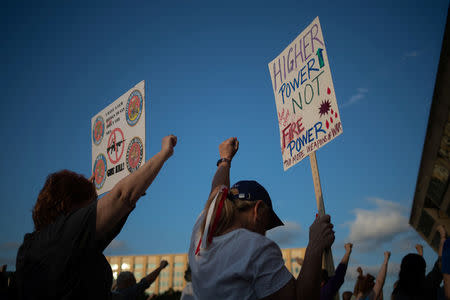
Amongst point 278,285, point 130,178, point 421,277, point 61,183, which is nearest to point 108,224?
point 130,178

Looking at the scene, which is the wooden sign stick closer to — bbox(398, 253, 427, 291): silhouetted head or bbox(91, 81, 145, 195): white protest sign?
bbox(398, 253, 427, 291): silhouetted head

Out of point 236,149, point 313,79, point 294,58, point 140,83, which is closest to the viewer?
point 236,149

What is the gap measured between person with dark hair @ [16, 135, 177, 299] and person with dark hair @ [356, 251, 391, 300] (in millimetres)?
3810

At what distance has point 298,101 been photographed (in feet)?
12.8

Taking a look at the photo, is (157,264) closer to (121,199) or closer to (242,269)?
(121,199)

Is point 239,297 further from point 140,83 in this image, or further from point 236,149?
point 140,83

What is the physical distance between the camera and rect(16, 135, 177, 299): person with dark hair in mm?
1891

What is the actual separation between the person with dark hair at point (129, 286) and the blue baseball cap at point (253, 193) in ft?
7.92

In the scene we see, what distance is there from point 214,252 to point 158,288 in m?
73.7

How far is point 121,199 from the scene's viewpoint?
1.96 metres

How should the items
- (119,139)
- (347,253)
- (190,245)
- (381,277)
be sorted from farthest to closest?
1. (381,277)
2. (119,139)
3. (347,253)
4. (190,245)

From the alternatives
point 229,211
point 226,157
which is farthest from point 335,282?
point 229,211

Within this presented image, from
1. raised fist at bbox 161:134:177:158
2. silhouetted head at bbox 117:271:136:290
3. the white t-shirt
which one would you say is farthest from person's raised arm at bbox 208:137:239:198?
silhouetted head at bbox 117:271:136:290

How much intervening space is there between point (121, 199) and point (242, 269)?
2.52ft
